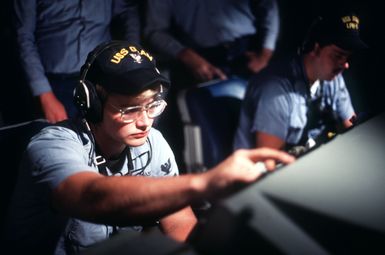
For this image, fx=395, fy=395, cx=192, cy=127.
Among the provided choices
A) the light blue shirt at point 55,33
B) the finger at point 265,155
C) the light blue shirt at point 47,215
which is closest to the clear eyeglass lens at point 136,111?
the light blue shirt at point 47,215

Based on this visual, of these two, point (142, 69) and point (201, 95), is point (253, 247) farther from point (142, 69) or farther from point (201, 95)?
point (201, 95)

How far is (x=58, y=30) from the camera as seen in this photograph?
7.34 ft

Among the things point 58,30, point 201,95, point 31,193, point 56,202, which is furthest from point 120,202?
point 58,30

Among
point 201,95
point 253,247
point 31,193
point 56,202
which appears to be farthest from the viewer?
point 201,95

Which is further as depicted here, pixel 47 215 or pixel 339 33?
pixel 339 33

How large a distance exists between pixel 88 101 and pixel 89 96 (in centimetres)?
2

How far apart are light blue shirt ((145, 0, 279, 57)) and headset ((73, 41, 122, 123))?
1597mm

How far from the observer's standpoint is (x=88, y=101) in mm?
1209

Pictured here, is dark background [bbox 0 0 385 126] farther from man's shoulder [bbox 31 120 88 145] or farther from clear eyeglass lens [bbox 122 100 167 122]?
clear eyeglass lens [bbox 122 100 167 122]

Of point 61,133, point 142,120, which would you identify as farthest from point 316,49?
point 61,133

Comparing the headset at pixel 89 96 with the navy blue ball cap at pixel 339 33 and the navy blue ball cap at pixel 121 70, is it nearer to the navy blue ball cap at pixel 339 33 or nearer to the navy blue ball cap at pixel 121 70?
the navy blue ball cap at pixel 121 70

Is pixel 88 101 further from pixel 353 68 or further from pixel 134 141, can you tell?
pixel 353 68

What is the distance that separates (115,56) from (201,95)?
30.6 inches

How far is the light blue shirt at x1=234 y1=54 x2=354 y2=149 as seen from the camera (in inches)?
77.0
